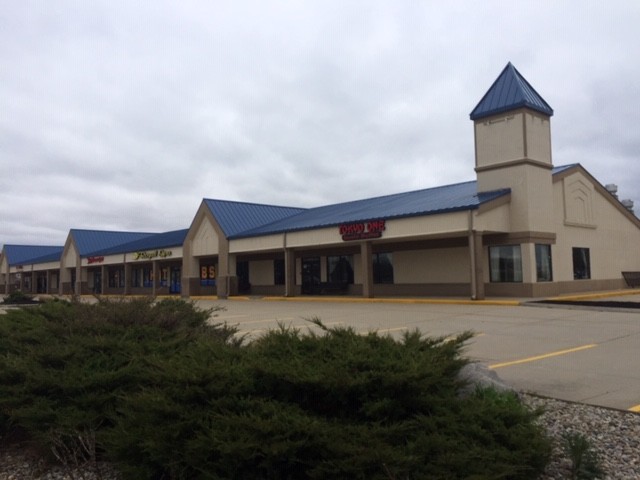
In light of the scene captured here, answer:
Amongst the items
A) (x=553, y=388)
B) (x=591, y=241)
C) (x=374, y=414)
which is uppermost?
(x=591, y=241)

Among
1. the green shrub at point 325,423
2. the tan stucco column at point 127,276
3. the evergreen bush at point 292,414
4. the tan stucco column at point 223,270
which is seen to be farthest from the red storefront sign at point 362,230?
the tan stucco column at point 127,276

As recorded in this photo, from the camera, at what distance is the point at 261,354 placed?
16.7ft

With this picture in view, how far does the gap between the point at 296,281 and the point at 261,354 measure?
114 feet

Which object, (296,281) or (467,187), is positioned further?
(296,281)

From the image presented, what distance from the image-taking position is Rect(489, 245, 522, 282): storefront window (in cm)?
2730

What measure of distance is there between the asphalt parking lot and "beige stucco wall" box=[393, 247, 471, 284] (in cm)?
559

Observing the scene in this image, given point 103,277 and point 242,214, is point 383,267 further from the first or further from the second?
point 103,277

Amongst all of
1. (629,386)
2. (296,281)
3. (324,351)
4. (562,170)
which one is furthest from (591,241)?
(324,351)

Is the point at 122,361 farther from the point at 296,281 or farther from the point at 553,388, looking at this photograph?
the point at 296,281

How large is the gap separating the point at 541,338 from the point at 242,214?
3228 cm

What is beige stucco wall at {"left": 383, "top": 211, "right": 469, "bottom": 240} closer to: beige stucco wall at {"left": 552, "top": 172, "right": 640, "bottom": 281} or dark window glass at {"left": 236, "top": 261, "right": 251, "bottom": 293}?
beige stucco wall at {"left": 552, "top": 172, "right": 640, "bottom": 281}

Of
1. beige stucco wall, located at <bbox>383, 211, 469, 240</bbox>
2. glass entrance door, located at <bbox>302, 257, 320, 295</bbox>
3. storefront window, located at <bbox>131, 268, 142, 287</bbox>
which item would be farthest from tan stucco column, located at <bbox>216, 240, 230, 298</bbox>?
storefront window, located at <bbox>131, 268, 142, 287</bbox>

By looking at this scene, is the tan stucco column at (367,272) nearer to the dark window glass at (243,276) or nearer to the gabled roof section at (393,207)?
the gabled roof section at (393,207)

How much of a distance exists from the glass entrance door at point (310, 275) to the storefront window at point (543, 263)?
14.5 metres
